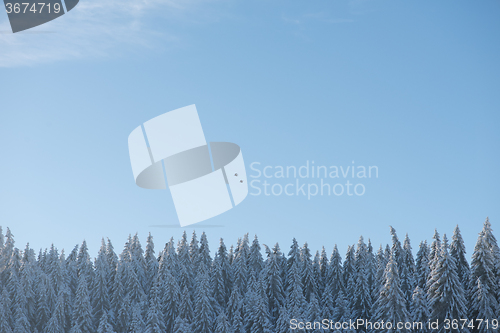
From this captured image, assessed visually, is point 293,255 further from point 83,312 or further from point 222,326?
point 83,312

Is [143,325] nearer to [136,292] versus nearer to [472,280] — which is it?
[136,292]

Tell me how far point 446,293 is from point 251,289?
27949mm

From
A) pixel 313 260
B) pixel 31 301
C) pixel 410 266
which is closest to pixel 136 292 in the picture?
pixel 31 301

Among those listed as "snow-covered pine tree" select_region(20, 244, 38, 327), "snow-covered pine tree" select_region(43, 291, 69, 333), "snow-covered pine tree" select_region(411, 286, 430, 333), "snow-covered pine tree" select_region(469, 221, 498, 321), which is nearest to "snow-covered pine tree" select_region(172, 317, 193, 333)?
"snow-covered pine tree" select_region(43, 291, 69, 333)

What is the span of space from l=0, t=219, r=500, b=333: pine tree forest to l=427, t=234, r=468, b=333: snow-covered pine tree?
0.10 m

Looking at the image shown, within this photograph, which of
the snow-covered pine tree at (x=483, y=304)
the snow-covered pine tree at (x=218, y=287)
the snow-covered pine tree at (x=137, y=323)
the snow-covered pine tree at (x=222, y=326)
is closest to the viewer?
the snow-covered pine tree at (x=483, y=304)

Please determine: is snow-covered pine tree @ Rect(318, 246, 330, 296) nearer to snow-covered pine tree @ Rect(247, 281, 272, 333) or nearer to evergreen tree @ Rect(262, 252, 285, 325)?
evergreen tree @ Rect(262, 252, 285, 325)

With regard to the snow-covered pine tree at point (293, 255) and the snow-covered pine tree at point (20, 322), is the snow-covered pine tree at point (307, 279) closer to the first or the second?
the snow-covered pine tree at point (293, 255)

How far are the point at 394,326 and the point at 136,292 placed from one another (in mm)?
38032

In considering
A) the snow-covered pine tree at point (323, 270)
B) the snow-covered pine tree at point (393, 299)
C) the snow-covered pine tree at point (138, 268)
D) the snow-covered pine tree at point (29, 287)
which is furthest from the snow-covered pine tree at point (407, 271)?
the snow-covered pine tree at point (29, 287)

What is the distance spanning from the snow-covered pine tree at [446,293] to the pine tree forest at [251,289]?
10 centimetres

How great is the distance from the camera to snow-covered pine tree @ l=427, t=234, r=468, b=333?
5097 centimetres

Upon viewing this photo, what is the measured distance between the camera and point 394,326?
5238cm

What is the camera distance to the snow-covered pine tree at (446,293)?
167 ft
